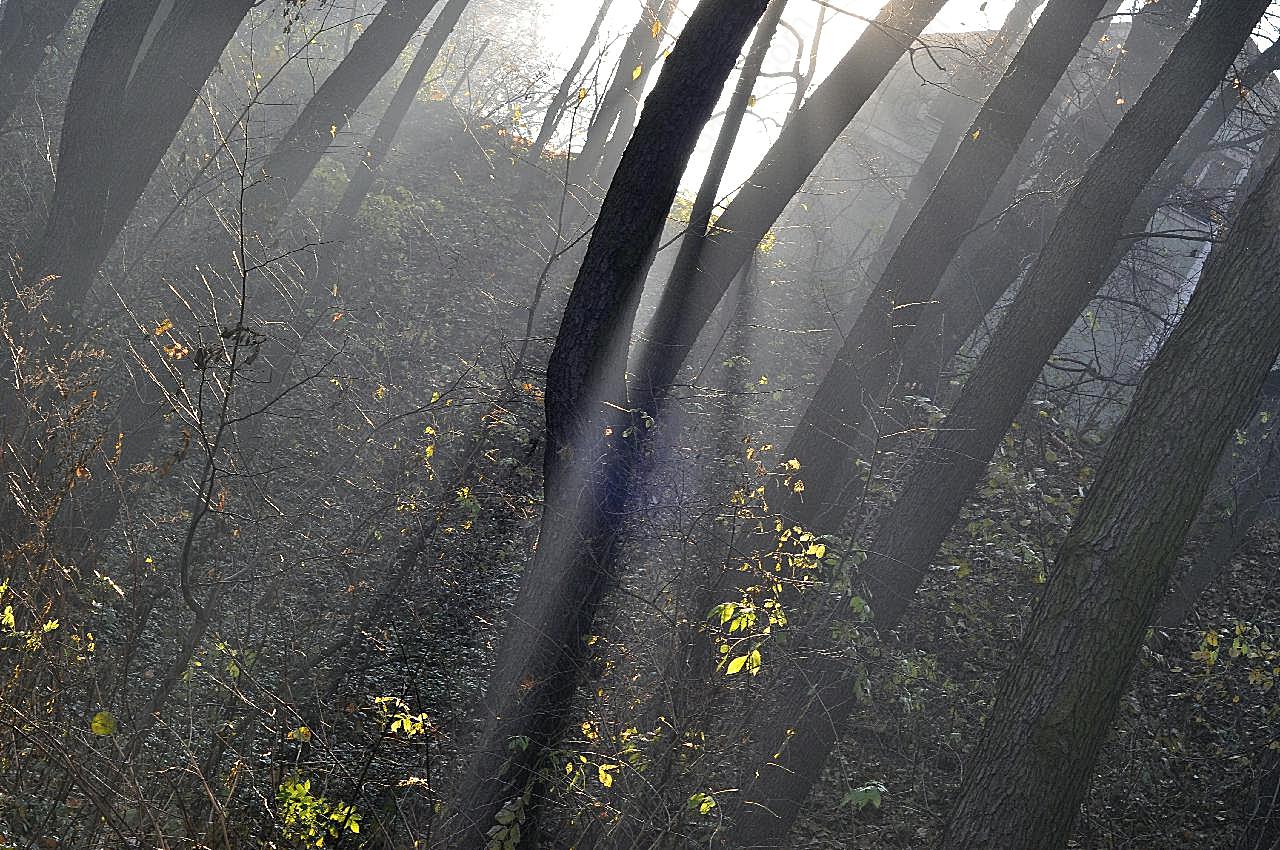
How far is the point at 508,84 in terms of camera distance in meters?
23.7

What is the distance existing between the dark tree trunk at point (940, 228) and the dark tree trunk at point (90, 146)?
17.6 ft

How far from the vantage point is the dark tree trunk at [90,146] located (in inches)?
263

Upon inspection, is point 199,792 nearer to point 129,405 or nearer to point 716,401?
point 129,405

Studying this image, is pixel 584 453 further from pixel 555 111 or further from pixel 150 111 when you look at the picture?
pixel 555 111

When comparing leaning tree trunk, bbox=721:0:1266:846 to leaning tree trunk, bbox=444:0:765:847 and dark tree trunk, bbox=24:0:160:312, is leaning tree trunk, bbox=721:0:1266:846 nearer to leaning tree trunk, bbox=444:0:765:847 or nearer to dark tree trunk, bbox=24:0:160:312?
leaning tree trunk, bbox=444:0:765:847

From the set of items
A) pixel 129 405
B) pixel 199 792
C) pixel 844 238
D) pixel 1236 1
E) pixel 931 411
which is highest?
pixel 844 238

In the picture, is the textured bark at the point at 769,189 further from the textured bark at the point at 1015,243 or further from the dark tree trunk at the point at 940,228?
the textured bark at the point at 1015,243

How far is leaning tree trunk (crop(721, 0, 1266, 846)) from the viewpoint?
649 centimetres

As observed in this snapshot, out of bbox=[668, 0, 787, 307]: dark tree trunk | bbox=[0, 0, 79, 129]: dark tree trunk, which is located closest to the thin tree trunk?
bbox=[668, 0, 787, 307]: dark tree trunk

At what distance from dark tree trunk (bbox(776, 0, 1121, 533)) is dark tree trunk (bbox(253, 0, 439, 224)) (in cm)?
Answer: 571

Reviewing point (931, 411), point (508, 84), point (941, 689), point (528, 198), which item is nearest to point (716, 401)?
point (931, 411)

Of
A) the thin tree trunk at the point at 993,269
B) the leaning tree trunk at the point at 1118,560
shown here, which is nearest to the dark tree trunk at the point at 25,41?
the thin tree trunk at the point at 993,269

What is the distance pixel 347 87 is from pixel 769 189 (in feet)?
19.1

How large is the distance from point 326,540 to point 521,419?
246cm
